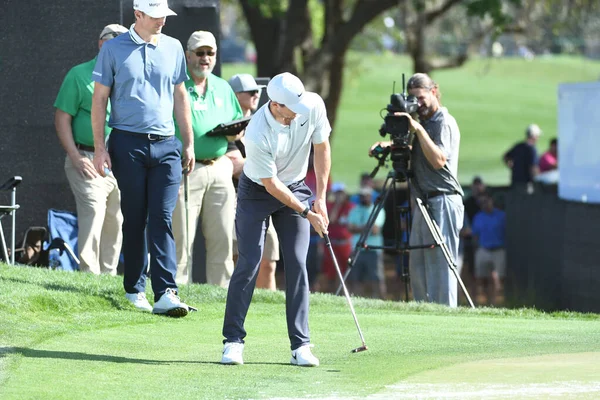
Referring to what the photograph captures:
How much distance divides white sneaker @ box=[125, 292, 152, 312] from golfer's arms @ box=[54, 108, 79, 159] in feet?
4.84

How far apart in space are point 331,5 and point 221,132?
13.1 metres

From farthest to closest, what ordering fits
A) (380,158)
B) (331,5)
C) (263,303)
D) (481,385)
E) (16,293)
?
(331,5) < (380,158) < (263,303) < (16,293) < (481,385)

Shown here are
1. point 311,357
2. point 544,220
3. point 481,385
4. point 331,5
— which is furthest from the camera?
point 331,5

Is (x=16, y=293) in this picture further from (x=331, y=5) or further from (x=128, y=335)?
(x=331, y=5)

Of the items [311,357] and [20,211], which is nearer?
[311,357]

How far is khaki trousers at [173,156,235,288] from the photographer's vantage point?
32.9 ft

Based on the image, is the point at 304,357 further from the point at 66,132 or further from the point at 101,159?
the point at 66,132

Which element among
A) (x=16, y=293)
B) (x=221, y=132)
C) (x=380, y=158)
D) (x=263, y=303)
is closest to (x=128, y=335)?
(x=16, y=293)

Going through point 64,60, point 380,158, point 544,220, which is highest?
point 64,60

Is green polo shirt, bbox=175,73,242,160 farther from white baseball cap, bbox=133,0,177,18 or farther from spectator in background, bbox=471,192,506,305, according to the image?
spectator in background, bbox=471,192,506,305

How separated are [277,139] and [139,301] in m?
2.24

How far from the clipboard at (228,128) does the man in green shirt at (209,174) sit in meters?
0.05

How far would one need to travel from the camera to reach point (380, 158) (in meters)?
10.6

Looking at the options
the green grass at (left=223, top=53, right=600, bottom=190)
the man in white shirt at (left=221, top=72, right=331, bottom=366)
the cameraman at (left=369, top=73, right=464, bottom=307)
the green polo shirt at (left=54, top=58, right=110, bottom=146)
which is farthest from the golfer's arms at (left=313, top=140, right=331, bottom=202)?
the green grass at (left=223, top=53, right=600, bottom=190)
